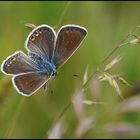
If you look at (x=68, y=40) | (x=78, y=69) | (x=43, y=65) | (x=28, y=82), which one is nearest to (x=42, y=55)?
(x=43, y=65)

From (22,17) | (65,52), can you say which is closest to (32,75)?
(65,52)

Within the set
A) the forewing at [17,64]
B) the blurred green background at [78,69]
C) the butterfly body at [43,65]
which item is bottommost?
the blurred green background at [78,69]

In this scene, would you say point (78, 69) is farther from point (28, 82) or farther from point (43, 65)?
point (28, 82)

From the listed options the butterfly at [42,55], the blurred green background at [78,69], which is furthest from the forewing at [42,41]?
→ the blurred green background at [78,69]

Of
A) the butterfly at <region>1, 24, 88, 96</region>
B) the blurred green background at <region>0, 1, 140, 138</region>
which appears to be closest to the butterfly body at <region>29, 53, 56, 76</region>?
the butterfly at <region>1, 24, 88, 96</region>

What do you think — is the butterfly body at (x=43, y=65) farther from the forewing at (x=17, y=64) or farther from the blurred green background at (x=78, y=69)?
the blurred green background at (x=78, y=69)

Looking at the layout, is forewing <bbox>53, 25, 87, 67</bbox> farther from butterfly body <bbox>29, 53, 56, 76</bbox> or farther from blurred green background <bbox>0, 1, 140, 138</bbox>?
blurred green background <bbox>0, 1, 140, 138</bbox>
